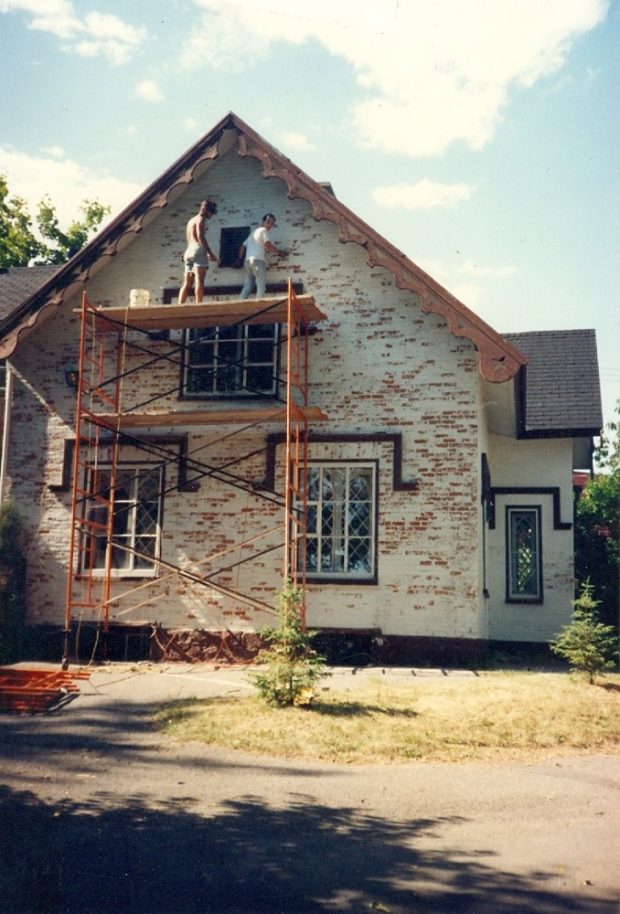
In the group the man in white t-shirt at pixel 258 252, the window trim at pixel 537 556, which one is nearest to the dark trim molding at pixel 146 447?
the man in white t-shirt at pixel 258 252

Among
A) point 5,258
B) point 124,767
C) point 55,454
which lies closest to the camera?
point 124,767

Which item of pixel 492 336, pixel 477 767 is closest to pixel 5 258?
pixel 492 336

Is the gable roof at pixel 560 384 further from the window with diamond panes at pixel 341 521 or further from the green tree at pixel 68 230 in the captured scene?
the green tree at pixel 68 230

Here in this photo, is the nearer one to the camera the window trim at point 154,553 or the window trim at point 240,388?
the window trim at point 154,553

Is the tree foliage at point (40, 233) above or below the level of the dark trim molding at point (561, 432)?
above

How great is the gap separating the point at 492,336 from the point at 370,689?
5.34m

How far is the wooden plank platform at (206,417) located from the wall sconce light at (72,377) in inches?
39.9

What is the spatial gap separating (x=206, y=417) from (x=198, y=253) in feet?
9.39

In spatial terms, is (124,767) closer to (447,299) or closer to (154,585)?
(154,585)

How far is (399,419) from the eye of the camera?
1182 cm

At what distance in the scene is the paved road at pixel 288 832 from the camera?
161 inches

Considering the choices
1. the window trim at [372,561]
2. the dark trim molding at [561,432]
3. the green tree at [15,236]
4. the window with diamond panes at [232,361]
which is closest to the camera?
the window trim at [372,561]

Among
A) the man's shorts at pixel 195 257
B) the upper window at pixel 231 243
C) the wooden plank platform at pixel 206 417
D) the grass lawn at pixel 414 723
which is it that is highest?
the upper window at pixel 231 243

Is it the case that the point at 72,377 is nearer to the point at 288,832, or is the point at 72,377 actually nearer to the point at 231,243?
the point at 231,243
